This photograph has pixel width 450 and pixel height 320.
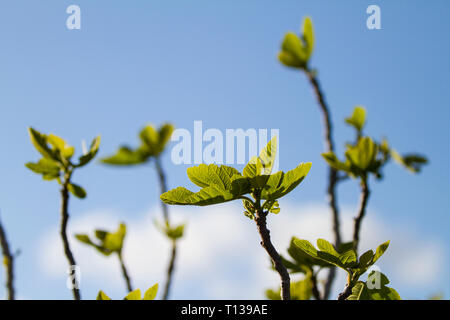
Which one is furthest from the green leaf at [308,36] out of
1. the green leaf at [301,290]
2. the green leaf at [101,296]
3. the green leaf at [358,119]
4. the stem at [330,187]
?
the green leaf at [101,296]

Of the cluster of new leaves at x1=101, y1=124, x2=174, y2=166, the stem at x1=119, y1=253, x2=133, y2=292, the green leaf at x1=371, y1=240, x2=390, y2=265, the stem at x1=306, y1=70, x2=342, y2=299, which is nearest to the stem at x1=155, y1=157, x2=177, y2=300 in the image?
the stem at x1=119, y1=253, x2=133, y2=292

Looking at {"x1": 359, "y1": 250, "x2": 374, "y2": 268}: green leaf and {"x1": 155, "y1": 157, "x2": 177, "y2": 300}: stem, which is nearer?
{"x1": 359, "y1": 250, "x2": 374, "y2": 268}: green leaf

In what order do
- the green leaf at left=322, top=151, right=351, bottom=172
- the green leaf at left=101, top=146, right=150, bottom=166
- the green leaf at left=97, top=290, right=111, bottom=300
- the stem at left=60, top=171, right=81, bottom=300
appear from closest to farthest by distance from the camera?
Answer: the green leaf at left=97, top=290, right=111, bottom=300
the stem at left=60, top=171, right=81, bottom=300
the green leaf at left=322, top=151, right=351, bottom=172
the green leaf at left=101, top=146, right=150, bottom=166

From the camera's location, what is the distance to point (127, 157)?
2.42 m

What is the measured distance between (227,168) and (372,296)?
427 mm

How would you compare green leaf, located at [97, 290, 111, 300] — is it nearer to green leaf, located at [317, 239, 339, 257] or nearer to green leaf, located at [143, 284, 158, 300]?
green leaf, located at [143, 284, 158, 300]

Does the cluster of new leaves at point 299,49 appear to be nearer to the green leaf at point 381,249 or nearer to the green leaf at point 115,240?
the green leaf at point 115,240

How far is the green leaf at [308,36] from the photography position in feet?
6.85

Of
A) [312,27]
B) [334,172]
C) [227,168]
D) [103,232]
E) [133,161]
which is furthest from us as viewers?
[133,161]

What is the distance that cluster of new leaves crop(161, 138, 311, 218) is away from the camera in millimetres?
816

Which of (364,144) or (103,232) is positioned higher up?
(364,144)
